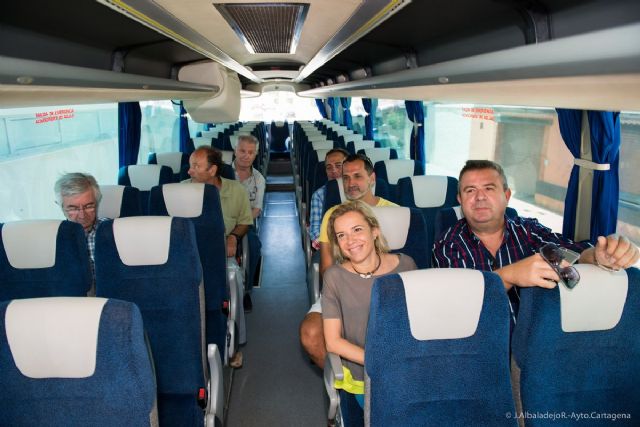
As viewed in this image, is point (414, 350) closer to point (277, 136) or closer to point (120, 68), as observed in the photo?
point (120, 68)

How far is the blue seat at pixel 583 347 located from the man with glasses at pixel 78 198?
241 centimetres

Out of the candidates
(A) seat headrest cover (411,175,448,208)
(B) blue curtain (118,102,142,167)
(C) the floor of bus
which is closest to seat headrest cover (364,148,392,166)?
(C) the floor of bus

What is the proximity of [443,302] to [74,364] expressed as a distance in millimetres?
1211

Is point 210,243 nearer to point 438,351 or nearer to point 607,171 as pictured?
point 438,351

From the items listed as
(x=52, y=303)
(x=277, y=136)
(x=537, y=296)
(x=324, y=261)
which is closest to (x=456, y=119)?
(x=324, y=261)

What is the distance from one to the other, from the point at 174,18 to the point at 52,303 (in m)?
1.77

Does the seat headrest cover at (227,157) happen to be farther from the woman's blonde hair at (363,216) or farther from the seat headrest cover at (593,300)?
the seat headrest cover at (593,300)

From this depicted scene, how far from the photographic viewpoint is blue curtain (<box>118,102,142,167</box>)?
5836mm

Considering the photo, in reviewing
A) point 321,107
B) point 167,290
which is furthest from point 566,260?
point 321,107

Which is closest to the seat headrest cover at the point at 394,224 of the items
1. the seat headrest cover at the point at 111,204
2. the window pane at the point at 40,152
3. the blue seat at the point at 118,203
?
the blue seat at the point at 118,203

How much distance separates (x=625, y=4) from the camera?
1.83m

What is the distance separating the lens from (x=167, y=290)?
2436 millimetres

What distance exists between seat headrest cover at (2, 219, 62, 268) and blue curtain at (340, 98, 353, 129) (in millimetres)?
12763

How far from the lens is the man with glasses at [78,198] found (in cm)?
289
